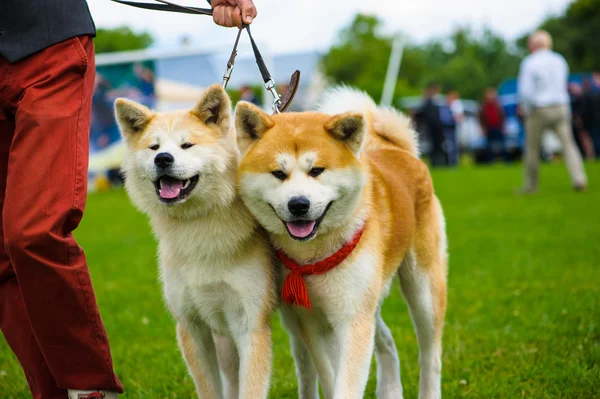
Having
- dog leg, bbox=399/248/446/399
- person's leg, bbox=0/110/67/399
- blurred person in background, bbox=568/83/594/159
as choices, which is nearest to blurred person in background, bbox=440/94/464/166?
blurred person in background, bbox=568/83/594/159

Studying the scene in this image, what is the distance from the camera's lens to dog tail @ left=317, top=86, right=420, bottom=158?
3.95 meters

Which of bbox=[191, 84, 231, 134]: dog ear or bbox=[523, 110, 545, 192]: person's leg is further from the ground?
bbox=[191, 84, 231, 134]: dog ear

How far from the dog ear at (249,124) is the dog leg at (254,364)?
82 centimetres

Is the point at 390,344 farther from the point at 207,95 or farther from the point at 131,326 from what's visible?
the point at 131,326

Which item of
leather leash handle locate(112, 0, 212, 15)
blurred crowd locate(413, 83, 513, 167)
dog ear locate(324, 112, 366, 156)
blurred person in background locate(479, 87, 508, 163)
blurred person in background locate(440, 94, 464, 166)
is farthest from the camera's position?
blurred person in background locate(479, 87, 508, 163)

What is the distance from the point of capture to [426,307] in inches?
142

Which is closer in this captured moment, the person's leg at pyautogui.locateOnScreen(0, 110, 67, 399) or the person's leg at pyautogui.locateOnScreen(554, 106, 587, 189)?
the person's leg at pyautogui.locateOnScreen(0, 110, 67, 399)

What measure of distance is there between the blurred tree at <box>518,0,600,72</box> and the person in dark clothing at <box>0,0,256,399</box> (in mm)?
50977

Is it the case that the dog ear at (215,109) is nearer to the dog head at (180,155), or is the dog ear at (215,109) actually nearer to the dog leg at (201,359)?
the dog head at (180,155)

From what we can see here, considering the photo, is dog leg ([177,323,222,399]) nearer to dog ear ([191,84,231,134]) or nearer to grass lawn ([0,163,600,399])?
grass lawn ([0,163,600,399])

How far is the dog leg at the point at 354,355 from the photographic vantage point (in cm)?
282

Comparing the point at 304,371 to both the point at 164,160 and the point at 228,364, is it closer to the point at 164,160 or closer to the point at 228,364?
the point at 228,364

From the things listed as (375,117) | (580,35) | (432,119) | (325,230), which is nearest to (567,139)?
(375,117)

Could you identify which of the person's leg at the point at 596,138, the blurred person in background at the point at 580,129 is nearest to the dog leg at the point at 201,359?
the blurred person in background at the point at 580,129
